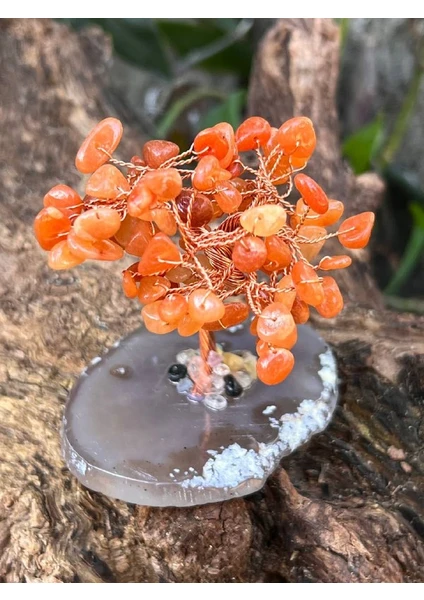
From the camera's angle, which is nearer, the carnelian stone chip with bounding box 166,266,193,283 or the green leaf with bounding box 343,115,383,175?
the carnelian stone chip with bounding box 166,266,193,283

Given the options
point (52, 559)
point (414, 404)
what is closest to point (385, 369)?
point (414, 404)

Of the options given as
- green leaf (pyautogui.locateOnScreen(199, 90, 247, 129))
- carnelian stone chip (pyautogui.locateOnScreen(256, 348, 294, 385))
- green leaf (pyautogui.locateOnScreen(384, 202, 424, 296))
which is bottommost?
green leaf (pyautogui.locateOnScreen(384, 202, 424, 296))

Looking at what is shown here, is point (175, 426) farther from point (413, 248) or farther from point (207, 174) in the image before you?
point (413, 248)

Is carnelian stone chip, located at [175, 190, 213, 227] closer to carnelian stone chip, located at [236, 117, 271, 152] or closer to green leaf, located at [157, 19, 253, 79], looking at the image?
carnelian stone chip, located at [236, 117, 271, 152]

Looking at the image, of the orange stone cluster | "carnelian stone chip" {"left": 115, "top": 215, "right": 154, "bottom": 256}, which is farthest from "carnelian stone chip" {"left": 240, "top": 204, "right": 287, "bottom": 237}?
"carnelian stone chip" {"left": 115, "top": 215, "right": 154, "bottom": 256}

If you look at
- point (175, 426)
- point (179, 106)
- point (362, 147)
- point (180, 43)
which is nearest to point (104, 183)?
point (175, 426)

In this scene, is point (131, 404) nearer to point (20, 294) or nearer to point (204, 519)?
point (204, 519)
